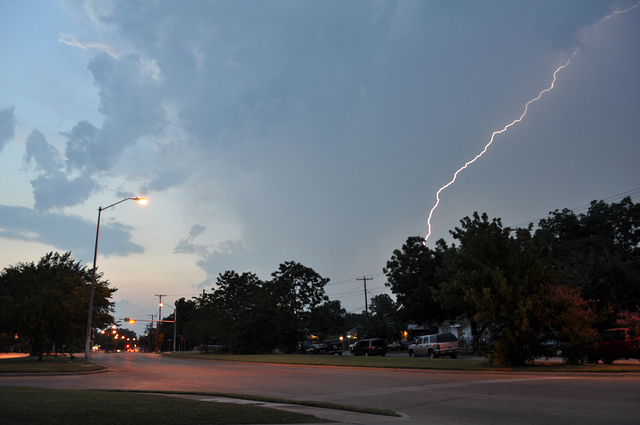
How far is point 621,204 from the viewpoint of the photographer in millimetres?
65625

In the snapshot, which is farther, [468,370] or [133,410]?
[468,370]

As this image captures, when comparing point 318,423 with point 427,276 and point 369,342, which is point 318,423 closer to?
point 369,342

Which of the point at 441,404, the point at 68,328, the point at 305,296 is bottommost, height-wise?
the point at 441,404

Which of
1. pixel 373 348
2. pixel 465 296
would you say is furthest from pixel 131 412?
pixel 373 348

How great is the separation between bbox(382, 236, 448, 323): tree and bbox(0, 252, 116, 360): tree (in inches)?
1134

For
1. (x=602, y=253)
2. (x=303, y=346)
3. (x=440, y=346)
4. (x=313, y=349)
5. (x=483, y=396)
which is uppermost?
(x=602, y=253)

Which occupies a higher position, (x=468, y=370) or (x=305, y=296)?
(x=305, y=296)

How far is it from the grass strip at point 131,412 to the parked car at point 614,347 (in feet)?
65.0

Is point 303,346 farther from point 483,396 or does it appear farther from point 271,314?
point 483,396

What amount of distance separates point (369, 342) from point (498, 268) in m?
25.3

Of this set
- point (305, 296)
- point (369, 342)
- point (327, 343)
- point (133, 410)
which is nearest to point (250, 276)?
point (305, 296)

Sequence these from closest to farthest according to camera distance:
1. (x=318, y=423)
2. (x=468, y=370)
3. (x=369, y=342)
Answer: (x=318, y=423)
(x=468, y=370)
(x=369, y=342)

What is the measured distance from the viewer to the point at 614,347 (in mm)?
24516

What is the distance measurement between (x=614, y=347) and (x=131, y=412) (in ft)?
78.6
